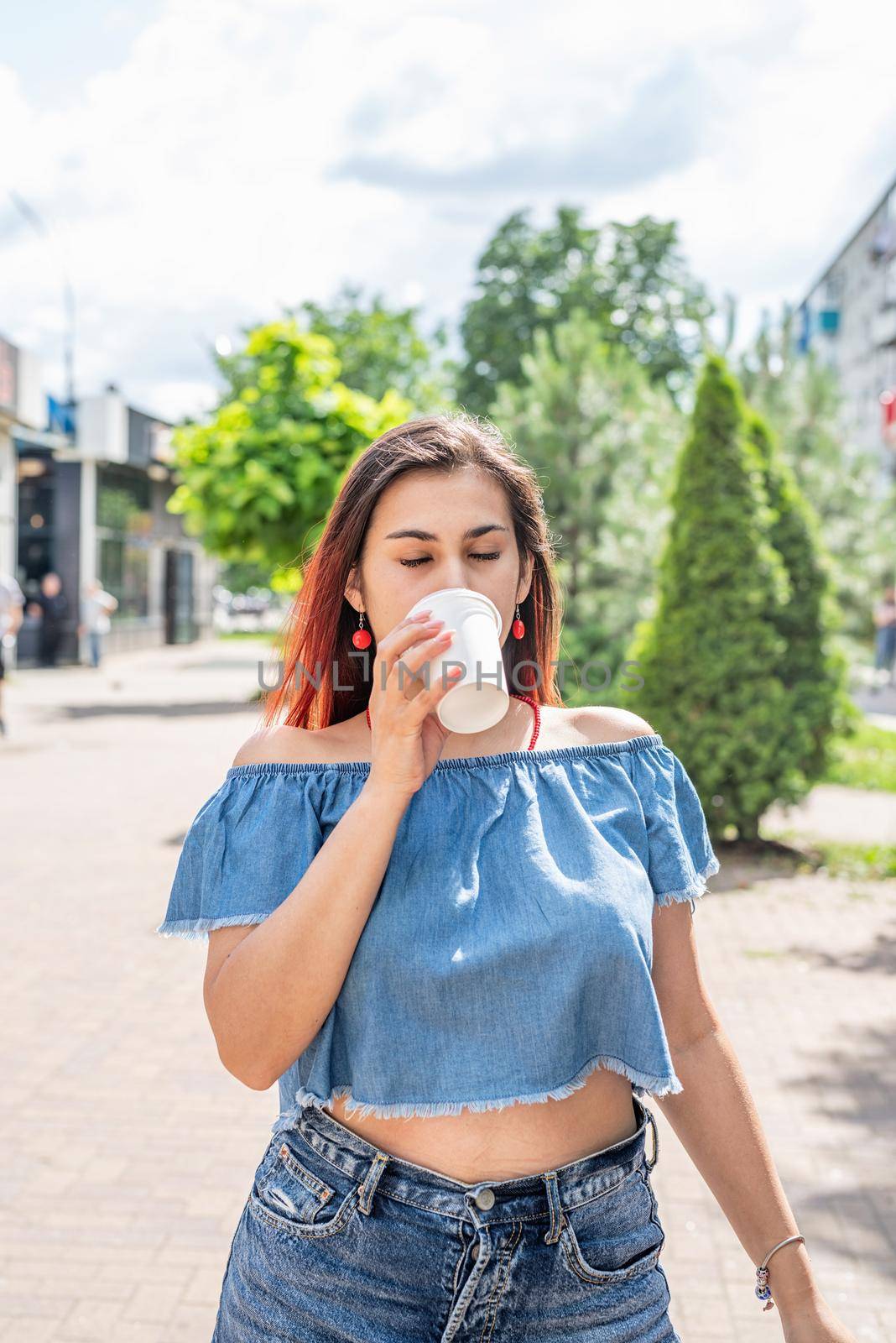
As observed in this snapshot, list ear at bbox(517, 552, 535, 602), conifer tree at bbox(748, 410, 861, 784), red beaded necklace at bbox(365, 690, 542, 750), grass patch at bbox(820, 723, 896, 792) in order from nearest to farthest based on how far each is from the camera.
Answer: red beaded necklace at bbox(365, 690, 542, 750) → ear at bbox(517, 552, 535, 602) → conifer tree at bbox(748, 410, 861, 784) → grass patch at bbox(820, 723, 896, 792)

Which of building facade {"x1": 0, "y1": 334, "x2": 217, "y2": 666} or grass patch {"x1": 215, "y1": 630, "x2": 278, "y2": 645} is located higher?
building facade {"x1": 0, "y1": 334, "x2": 217, "y2": 666}

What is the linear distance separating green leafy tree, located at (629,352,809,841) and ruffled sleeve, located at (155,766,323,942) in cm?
670

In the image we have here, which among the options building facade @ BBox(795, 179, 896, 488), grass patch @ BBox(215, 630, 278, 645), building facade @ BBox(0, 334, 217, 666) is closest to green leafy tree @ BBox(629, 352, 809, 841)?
building facade @ BBox(0, 334, 217, 666)

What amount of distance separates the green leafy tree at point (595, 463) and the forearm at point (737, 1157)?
8759mm

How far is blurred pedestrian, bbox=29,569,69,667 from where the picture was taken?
26.3m

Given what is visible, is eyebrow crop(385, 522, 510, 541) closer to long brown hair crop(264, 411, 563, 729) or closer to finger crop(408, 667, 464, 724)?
long brown hair crop(264, 411, 563, 729)

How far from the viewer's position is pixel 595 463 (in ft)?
36.6

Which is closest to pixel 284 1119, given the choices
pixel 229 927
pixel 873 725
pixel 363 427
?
pixel 229 927

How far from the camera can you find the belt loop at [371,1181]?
1.46m

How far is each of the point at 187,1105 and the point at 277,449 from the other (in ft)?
36.8

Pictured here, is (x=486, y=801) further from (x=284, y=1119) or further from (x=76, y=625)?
(x=76, y=625)

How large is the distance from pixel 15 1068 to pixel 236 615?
65.7 m

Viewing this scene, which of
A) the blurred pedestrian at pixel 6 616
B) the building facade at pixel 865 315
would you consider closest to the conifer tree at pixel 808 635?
the blurred pedestrian at pixel 6 616

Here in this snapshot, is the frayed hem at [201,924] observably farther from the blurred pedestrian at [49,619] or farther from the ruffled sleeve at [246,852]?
the blurred pedestrian at [49,619]
